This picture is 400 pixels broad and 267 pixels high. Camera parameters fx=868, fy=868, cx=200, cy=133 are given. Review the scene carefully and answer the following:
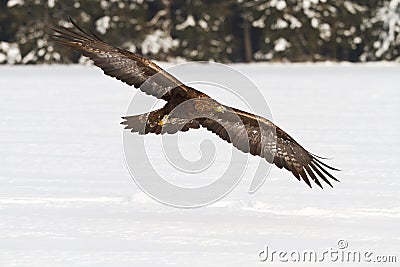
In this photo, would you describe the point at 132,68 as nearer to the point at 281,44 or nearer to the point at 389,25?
the point at 281,44

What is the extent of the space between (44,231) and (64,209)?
0.64 metres

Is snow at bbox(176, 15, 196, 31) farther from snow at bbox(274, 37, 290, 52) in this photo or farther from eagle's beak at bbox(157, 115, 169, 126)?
eagle's beak at bbox(157, 115, 169, 126)

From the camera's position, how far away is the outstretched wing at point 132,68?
217 inches

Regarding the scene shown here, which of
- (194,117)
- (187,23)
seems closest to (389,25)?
(187,23)

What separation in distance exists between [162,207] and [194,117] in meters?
0.68

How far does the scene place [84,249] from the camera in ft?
15.3

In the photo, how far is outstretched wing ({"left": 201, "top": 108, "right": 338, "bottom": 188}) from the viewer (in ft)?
17.5
